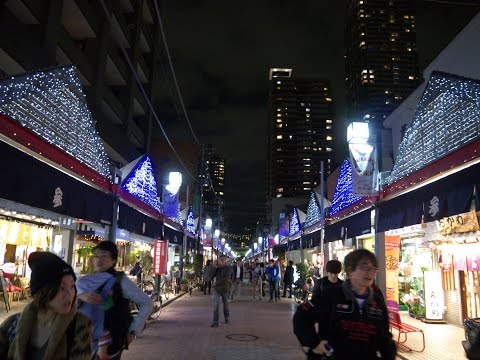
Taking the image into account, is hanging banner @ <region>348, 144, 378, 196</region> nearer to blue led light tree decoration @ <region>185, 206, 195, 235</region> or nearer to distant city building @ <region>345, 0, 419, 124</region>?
blue led light tree decoration @ <region>185, 206, 195, 235</region>

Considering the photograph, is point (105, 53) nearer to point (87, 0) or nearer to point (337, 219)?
point (87, 0)

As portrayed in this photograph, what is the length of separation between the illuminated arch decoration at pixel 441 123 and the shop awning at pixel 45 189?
6935mm

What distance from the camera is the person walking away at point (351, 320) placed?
3154 mm

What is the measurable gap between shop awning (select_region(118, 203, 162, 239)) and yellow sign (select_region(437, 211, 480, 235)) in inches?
356

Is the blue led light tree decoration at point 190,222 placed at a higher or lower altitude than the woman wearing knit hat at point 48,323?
higher

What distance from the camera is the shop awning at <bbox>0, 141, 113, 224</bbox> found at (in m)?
6.34

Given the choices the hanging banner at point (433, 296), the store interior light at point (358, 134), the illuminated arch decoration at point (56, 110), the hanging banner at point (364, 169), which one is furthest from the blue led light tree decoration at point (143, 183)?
the hanging banner at point (433, 296)

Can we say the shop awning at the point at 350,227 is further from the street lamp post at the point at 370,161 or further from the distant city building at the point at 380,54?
the distant city building at the point at 380,54

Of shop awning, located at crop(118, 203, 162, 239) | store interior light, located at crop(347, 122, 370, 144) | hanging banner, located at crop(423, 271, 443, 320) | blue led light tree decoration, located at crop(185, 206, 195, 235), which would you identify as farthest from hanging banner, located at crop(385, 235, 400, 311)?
blue led light tree decoration, located at crop(185, 206, 195, 235)

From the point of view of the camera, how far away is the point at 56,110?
802 centimetres

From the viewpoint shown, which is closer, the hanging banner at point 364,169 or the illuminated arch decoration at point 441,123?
the illuminated arch decoration at point 441,123

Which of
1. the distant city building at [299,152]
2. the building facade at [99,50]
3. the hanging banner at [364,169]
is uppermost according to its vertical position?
the distant city building at [299,152]

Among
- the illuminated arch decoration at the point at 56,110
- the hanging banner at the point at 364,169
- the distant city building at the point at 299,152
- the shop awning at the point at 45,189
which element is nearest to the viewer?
the shop awning at the point at 45,189

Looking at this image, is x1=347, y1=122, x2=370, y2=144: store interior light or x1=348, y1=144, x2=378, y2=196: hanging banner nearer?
x1=348, y1=144, x2=378, y2=196: hanging banner
